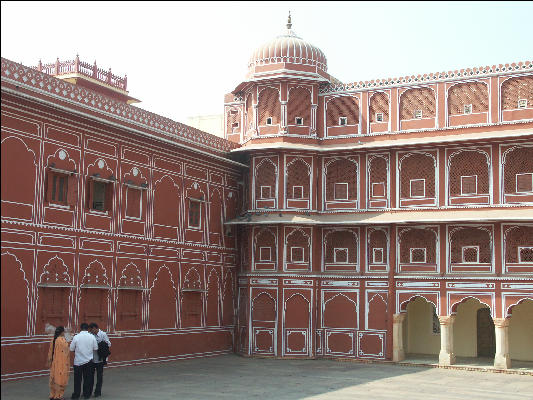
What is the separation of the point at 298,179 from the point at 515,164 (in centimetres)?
683

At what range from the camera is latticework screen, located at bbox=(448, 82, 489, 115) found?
894 inches

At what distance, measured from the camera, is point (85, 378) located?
1401 cm

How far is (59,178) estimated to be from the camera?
18.1 m

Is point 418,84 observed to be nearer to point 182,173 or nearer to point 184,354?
point 182,173

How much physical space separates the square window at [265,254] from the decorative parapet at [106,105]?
354 cm

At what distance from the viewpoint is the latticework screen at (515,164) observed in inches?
864

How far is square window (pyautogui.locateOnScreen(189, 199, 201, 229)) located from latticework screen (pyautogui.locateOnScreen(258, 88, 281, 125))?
3.73m

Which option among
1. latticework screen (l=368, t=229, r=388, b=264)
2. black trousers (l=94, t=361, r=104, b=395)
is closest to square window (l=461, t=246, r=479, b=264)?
latticework screen (l=368, t=229, r=388, b=264)

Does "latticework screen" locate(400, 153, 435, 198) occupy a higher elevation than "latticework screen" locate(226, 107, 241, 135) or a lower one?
lower

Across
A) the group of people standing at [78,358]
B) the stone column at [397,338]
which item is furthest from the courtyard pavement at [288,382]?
the group of people standing at [78,358]

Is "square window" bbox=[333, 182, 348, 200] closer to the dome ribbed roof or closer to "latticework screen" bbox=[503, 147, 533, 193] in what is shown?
the dome ribbed roof

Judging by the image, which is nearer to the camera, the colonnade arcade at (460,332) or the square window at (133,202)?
the square window at (133,202)

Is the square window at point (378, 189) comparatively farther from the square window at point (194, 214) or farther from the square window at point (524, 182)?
the square window at point (194, 214)

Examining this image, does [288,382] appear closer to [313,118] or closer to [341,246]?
[341,246]
